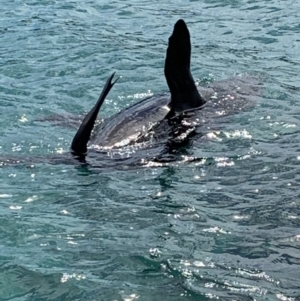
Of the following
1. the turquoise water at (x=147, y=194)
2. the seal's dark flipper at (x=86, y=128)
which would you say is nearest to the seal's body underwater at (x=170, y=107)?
the seal's dark flipper at (x=86, y=128)

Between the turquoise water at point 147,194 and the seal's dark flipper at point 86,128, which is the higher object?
the seal's dark flipper at point 86,128

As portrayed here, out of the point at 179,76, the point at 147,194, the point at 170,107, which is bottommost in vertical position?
the point at 147,194

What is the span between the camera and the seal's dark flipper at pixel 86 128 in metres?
5.84

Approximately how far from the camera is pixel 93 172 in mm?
5809

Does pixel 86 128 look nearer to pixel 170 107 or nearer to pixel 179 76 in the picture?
pixel 170 107

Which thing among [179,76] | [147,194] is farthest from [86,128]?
[179,76]

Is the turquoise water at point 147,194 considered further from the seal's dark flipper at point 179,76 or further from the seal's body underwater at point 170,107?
the seal's dark flipper at point 179,76

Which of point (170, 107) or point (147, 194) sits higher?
point (170, 107)

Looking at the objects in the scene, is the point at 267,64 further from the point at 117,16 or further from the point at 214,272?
the point at 214,272

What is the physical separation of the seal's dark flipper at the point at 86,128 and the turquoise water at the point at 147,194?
0.60ft

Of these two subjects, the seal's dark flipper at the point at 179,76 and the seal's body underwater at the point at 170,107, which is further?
the seal's dark flipper at the point at 179,76

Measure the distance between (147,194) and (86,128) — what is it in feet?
2.68

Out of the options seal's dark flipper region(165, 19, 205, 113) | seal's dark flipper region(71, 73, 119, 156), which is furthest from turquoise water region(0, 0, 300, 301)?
seal's dark flipper region(165, 19, 205, 113)

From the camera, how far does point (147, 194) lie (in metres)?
5.39
